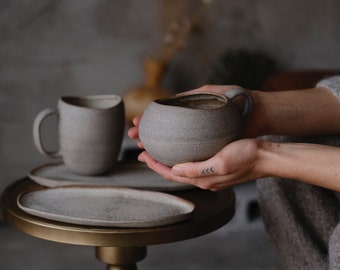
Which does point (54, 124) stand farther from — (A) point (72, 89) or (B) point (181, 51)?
(B) point (181, 51)

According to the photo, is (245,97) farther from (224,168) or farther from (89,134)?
(89,134)

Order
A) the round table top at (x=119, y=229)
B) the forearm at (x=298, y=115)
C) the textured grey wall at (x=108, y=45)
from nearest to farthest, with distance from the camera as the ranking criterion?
the round table top at (x=119, y=229) → the forearm at (x=298, y=115) → the textured grey wall at (x=108, y=45)

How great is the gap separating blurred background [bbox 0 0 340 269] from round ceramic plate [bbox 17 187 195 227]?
1136 millimetres

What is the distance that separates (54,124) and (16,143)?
16 centimetres

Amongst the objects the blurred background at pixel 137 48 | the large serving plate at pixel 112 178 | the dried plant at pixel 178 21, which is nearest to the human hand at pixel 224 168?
the large serving plate at pixel 112 178

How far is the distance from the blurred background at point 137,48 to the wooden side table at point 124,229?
113 centimetres

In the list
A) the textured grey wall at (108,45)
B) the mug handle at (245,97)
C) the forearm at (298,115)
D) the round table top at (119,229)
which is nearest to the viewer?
the round table top at (119,229)

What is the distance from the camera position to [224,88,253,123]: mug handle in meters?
1.00

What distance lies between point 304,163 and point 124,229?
0.29 meters

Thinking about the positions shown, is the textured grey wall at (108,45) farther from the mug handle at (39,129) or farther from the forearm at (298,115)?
the forearm at (298,115)

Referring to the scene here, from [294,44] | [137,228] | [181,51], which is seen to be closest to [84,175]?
[137,228]

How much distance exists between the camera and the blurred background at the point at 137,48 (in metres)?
2.27

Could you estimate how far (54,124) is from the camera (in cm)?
234

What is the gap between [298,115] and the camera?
43.9 inches
